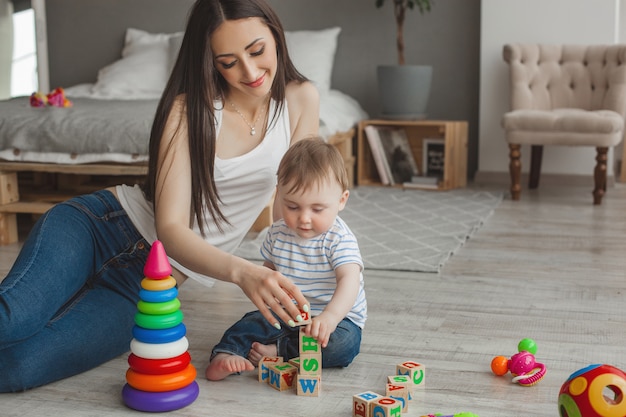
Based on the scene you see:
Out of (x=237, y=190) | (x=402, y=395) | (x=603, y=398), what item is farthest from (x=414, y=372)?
(x=237, y=190)

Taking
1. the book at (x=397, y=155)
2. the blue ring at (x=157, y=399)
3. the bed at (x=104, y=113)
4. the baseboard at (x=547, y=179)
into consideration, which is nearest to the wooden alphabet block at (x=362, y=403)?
the blue ring at (x=157, y=399)

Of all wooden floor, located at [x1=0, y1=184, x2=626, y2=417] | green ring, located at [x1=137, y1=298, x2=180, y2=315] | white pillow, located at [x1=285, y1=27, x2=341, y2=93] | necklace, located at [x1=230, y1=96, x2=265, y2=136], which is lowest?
wooden floor, located at [x1=0, y1=184, x2=626, y2=417]

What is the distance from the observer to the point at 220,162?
6.05ft

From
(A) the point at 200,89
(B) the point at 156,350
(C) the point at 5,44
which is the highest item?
(C) the point at 5,44

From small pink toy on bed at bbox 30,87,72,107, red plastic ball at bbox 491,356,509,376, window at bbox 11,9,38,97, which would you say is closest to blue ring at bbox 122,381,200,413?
red plastic ball at bbox 491,356,509,376

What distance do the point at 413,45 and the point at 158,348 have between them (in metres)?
3.60

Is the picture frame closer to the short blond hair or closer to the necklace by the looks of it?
the necklace

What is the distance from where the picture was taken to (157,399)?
1486 millimetres

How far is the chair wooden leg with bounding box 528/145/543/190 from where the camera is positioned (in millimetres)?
4301

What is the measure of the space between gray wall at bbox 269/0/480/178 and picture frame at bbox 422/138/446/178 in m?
0.36

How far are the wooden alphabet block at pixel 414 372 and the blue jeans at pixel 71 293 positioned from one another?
0.64 meters

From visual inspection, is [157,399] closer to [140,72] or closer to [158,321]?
[158,321]

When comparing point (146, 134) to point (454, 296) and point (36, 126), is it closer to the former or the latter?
point (36, 126)

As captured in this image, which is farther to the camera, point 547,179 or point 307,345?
point 547,179
